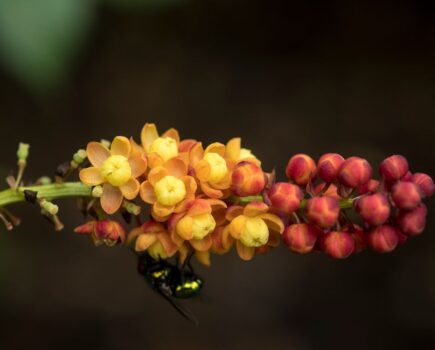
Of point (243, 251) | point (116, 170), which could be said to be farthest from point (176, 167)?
point (243, 251)

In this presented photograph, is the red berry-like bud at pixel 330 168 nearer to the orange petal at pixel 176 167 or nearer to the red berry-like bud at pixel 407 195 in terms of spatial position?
the red berry-like bud at pixel 407 195

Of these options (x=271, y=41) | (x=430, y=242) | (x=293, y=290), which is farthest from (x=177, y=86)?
(x=430, y=242)

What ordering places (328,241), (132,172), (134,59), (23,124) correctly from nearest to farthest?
(328,241) < (132,172) < (23,124) < (134,59)

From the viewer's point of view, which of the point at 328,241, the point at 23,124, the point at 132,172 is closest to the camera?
the point at 328,241

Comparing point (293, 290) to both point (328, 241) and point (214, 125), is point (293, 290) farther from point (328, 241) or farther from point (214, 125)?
point (328, 241)

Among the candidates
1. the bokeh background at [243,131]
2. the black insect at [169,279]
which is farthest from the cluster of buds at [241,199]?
the bokeh background at [243,131]

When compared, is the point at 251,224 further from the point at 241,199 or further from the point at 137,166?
the point at 137,166

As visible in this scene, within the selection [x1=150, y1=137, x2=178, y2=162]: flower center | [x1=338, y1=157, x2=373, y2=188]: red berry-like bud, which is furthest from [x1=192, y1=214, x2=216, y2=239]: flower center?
[x1=338, y1=157, x2=373, y2=188]: red berry-like bud
